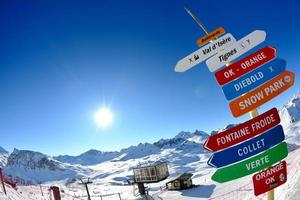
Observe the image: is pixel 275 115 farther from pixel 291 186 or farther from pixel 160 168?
pixel 160 168

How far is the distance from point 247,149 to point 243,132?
15.8 inches

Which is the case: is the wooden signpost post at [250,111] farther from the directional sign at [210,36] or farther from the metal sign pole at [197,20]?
the metal sign pole at [197,20]

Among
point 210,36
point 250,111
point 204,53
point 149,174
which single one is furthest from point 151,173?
point 250,111

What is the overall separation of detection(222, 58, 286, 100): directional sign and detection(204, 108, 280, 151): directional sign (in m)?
0.73

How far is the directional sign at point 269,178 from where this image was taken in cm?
737

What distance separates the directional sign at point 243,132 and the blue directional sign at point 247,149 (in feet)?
0.34

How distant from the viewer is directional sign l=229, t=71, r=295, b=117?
297 inches

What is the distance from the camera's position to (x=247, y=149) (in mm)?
7293

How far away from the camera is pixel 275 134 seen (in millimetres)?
7422

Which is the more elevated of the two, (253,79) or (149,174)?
(149,174)

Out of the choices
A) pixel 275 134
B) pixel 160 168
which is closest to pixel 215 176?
pixel 275 134

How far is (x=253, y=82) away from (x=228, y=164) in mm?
2066

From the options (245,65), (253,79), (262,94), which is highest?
(245,65)

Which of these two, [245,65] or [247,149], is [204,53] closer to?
[245,65]
